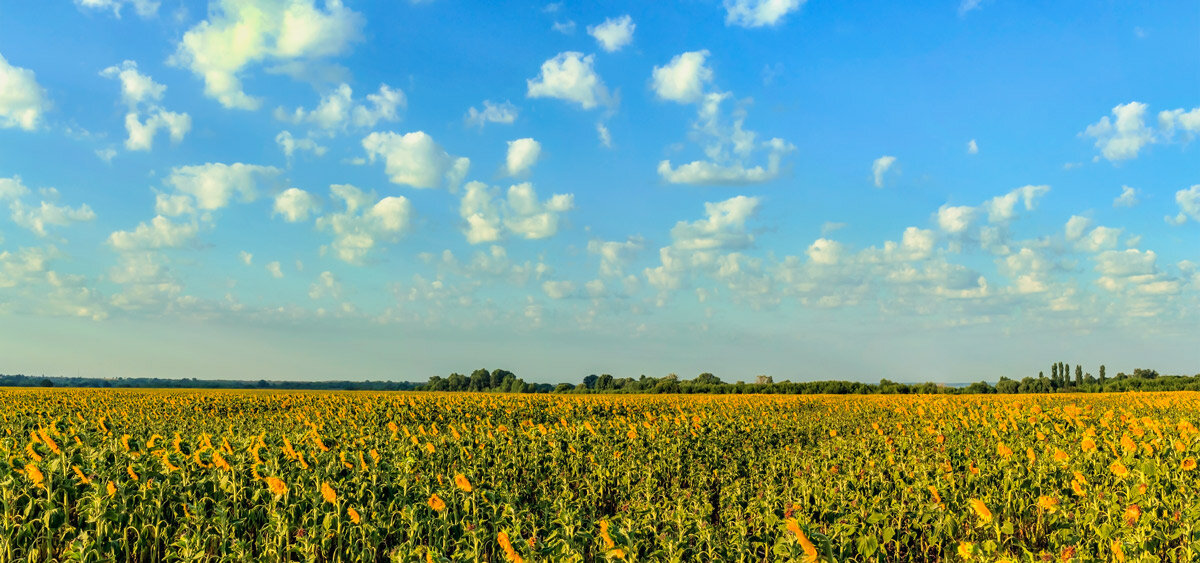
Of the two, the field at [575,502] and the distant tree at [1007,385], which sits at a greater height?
the field at [575,502]

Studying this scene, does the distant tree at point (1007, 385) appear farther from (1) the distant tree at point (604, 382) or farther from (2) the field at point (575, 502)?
(2) the field at point (575, 502)

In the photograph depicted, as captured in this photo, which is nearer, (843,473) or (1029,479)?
(1029,479)

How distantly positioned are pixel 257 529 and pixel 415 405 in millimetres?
19427

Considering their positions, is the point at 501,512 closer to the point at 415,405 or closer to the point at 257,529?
the point at 257,529

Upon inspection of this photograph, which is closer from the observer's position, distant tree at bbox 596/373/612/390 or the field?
the field

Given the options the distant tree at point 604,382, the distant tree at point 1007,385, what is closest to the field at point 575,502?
the distant tree at point 604,382

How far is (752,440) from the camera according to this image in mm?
16250

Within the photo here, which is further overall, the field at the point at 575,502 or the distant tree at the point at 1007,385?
the distant tree at the point at 1007,385

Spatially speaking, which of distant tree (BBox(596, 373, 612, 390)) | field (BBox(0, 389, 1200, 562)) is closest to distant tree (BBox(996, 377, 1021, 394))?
distant tree (BBox(596, 373, 612, 390))

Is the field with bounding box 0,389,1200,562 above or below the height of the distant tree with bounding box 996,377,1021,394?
above

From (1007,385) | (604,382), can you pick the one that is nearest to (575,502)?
(604,382)

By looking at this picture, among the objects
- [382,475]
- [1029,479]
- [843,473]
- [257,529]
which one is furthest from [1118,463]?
[257,529]

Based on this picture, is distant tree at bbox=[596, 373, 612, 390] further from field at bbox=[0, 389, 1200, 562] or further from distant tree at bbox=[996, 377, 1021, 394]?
field at bbox=[0, 389, 1200, 562]

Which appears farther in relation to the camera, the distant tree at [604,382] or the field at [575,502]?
the distant tree at [604,382]
